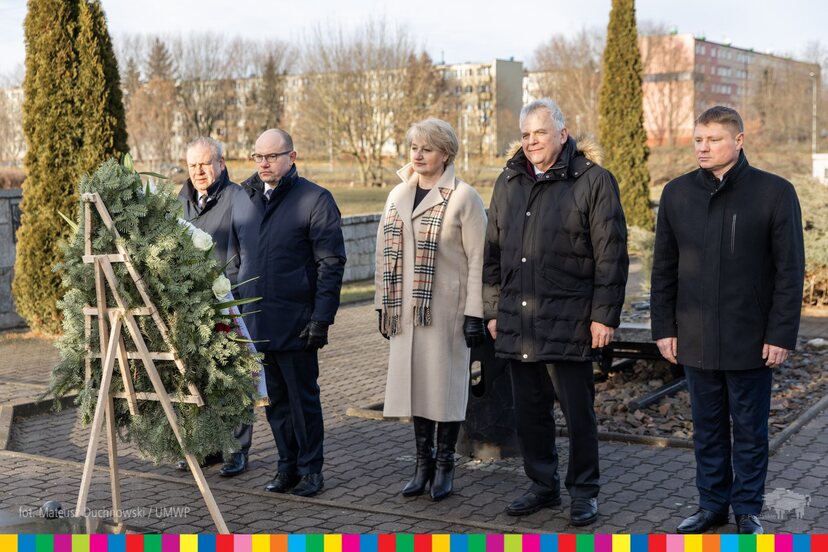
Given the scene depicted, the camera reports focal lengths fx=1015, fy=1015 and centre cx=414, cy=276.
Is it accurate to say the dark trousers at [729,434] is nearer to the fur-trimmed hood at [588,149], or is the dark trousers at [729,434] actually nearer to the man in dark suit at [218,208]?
the fur-trimmed hood at [588,149]

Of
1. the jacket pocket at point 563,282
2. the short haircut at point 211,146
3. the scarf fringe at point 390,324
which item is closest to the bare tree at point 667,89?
the short haircut at point 211,146

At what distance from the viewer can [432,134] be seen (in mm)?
5559

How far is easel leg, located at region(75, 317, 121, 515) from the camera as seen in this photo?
4.62m

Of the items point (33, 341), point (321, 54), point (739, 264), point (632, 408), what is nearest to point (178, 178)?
point (321, 54)

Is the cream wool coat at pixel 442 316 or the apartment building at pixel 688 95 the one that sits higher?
the apartment building at pixel 688 95

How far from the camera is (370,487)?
590 centimetres

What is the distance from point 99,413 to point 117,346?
1.08ft

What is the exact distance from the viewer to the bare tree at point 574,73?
6469 centimetres

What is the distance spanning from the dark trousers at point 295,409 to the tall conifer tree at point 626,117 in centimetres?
1825

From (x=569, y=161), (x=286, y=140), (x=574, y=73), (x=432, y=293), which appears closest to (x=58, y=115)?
(x=286, y=140)

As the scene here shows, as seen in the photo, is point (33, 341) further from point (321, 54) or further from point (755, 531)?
point (321, 54)

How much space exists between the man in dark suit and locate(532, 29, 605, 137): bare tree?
5587cm

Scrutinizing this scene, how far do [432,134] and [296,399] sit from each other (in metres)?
1.68

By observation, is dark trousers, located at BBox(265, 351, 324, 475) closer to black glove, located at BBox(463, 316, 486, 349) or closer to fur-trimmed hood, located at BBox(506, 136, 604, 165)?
black glove, located at BBox(463, 316, 486, 349)
